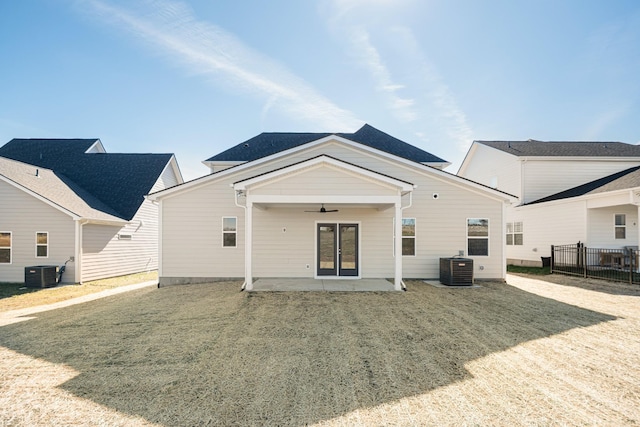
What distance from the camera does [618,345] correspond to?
17.7 feet

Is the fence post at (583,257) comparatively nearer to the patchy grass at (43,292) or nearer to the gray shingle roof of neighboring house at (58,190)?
the patchy grass at (43,292)

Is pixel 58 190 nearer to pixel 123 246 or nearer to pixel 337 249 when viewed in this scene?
pixel 123 246

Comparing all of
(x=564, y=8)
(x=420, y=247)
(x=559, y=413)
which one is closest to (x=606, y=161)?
(x=564, y=8)

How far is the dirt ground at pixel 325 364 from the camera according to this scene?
11.1 ft

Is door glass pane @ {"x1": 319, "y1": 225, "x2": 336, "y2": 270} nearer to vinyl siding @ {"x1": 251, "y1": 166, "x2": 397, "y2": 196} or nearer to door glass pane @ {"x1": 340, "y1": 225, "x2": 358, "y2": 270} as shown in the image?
door glass pane @ {"x1": 340, "y1": 225, "x2": 358, "y2": 270}

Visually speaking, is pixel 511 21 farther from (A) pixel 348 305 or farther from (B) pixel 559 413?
(B) pixel 559 413

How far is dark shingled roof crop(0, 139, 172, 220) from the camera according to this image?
1605 cm

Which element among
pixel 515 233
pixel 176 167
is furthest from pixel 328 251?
pixel 176 167

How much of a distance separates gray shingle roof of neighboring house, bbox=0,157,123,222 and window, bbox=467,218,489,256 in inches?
591

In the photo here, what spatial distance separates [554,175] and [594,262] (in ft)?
19.2

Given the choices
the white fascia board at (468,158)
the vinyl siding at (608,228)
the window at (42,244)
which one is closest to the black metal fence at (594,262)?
the vinyl siding at (608,228)

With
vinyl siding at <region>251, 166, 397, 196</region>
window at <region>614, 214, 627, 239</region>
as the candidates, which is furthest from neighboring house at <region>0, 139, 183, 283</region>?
window at <region>614, 214, 627, 239</region>

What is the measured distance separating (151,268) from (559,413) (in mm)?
18607

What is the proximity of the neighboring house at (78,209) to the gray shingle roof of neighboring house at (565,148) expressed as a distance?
2131 cm
